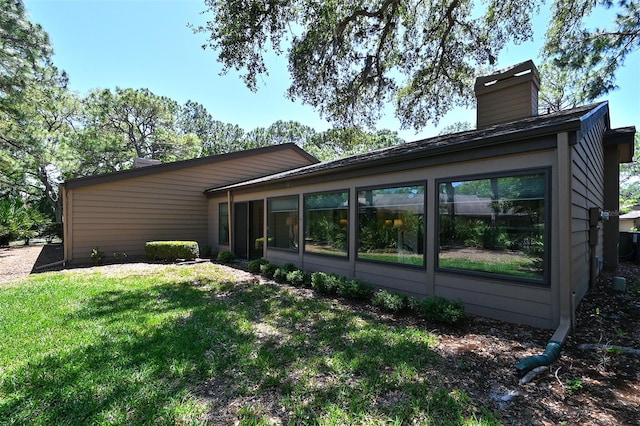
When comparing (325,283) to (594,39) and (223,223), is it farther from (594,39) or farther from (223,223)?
(594,39)

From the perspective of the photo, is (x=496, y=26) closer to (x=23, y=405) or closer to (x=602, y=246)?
(x=602, y=246)

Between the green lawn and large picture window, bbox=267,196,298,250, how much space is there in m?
3.11

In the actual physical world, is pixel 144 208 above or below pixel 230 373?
above

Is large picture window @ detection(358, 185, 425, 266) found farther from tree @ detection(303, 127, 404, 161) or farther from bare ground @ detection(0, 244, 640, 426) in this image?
tree @ detection(303, 127, 404, 161)

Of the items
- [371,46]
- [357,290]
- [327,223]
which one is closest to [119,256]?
[327,223]

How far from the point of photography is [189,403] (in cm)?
235

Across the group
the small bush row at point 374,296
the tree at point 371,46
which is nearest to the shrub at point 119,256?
the small bush row at point 374,296

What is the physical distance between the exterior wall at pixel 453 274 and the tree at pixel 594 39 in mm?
6483

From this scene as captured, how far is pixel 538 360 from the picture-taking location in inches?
113

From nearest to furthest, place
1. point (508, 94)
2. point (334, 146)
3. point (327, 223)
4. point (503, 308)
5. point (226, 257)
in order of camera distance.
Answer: point (503, 308)
point (508, 94)
point (327, 223)
point (226, 257)
point (334, 146)

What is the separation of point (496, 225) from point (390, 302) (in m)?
1.91

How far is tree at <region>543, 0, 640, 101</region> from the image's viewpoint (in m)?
7.43

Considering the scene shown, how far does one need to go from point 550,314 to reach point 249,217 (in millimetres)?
8347

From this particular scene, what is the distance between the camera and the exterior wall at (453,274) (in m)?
3.83
